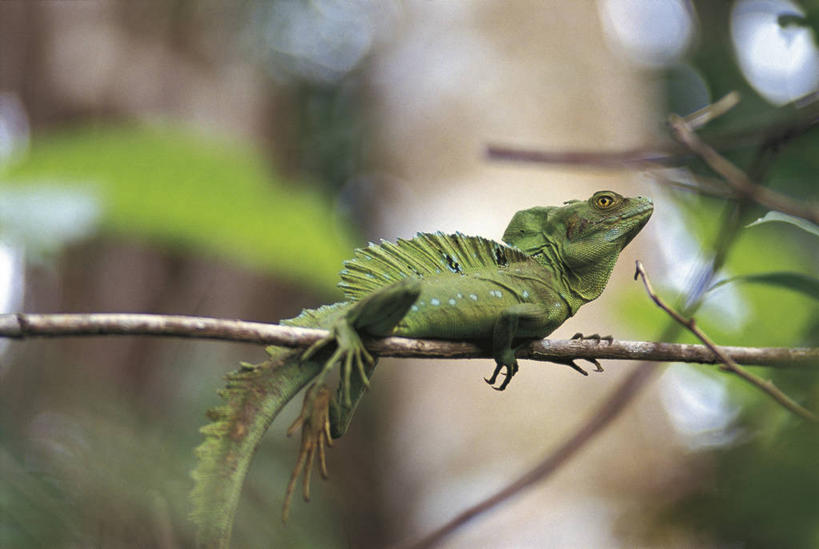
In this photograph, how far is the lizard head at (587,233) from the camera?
81.9 inches

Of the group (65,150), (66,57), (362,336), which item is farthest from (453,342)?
(66,57)

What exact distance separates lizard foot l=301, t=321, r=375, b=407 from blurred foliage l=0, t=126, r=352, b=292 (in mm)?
881

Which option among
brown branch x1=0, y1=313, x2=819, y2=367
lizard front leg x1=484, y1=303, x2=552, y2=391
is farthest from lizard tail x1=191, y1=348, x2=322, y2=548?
lizard front leg x1=484, y1=303, x2=552, y2=391

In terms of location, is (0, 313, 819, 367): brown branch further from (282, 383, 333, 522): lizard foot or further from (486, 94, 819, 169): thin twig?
(486, 94, 819, 169): thin twig

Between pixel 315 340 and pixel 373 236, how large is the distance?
4686 millimetres

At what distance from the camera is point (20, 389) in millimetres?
3205

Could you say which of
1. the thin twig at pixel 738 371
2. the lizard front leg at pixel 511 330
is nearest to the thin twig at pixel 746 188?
the thin twig at pixel 738 371

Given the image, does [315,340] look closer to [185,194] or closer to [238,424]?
[238,424]

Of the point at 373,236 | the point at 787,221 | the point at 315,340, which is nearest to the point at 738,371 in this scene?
the point at 787,221

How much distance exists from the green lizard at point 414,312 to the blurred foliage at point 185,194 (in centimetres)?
67

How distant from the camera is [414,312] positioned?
1710 mm

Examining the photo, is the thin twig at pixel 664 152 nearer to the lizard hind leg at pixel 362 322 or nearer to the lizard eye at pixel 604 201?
the lizard eye at pixel 604 201

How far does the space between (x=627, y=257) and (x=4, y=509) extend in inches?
142

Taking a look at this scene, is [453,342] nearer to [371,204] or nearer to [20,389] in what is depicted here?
[20,389]
